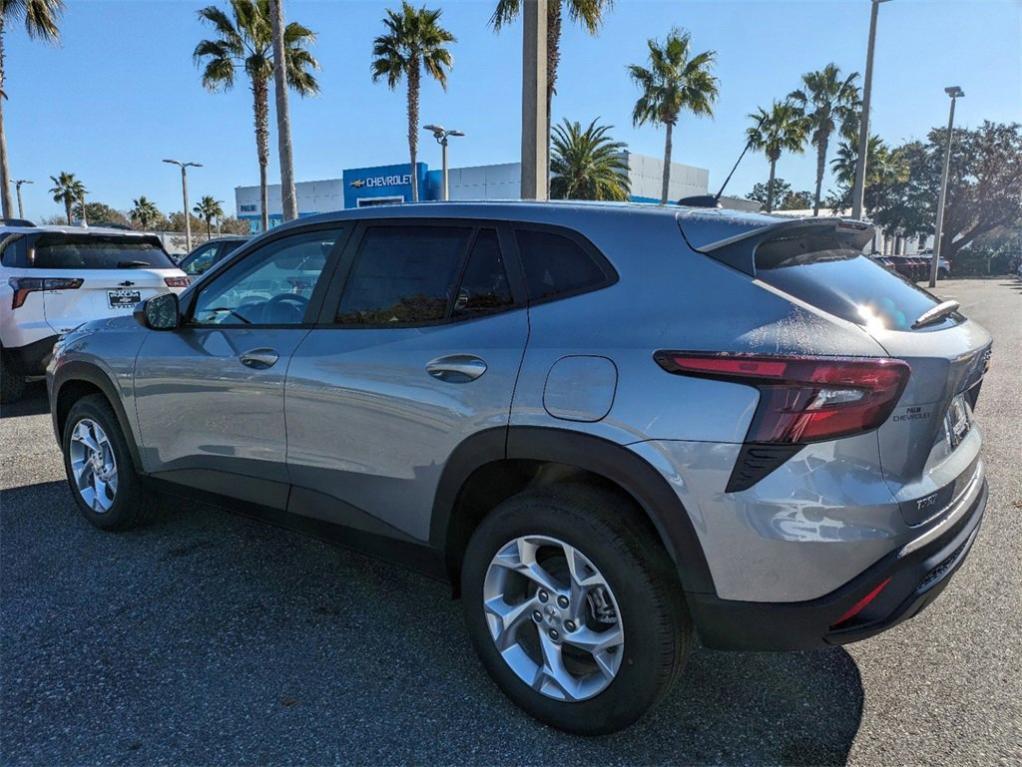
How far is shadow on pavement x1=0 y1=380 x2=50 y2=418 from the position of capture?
720 cm

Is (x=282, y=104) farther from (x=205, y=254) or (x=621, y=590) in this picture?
(x=621, y=590)

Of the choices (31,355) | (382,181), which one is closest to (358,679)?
(31,355)

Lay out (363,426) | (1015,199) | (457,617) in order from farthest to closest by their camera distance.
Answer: (1015,199) → (457,617) → (363,426)

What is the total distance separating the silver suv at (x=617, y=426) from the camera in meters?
2.03

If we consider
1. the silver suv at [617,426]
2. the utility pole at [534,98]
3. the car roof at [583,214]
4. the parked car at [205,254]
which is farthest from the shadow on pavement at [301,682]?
the parked car at [205,254]

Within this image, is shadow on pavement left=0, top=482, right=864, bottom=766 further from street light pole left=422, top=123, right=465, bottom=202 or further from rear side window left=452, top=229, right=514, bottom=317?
street light pole left=422, top=123, right=465, bottom=202

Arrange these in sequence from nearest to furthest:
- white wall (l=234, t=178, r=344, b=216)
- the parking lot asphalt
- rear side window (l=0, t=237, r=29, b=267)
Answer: the parking lot asphalt, rear side window (l=0, t=237, r=29, b=267), white wall (l=234, t=178, r=344, b=216)

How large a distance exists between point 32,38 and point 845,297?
2334 cm

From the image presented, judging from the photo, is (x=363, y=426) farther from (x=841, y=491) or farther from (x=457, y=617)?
(x=841, y=491)

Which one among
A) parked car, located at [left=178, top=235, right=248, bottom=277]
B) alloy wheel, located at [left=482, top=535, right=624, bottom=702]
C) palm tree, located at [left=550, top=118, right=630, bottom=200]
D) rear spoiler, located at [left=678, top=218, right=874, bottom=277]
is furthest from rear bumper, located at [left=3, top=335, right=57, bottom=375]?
palm tree, located at [left=550, top=118, right=630, bottom=200]

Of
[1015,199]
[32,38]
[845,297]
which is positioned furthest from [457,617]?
[1015,199]

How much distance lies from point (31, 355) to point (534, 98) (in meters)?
5.79

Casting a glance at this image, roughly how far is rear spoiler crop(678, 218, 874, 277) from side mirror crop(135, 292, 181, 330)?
A: 2587 mm

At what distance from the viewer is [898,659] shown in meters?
2.89
